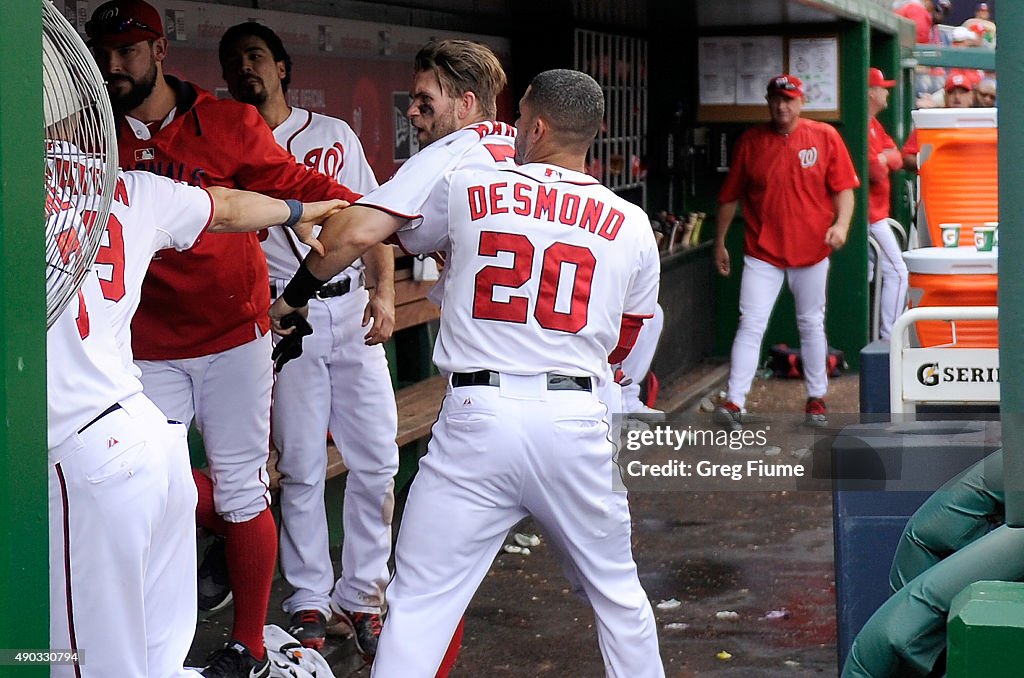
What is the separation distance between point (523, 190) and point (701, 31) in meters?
7.46

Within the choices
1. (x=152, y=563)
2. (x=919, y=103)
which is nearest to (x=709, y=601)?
(x=152, y=563)

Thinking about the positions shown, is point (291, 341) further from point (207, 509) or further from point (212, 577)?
point (212, 577)

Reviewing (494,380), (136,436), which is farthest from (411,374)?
(136,436)

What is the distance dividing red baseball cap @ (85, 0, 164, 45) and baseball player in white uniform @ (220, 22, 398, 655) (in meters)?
0.78

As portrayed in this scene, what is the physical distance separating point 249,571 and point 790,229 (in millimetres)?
4929

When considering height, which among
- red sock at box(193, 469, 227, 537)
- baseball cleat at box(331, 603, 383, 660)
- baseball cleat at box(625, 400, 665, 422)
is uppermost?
red sock at box(193, 469, 227, 537)

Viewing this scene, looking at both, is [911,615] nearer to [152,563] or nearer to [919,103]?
[152,563]

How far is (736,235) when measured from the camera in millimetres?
10664

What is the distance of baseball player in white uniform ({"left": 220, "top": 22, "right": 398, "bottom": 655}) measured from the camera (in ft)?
15.2

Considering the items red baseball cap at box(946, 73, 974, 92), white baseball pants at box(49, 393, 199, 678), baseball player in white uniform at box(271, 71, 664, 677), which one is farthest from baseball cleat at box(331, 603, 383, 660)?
red baseball cap at box(946, 73, 974, 92)

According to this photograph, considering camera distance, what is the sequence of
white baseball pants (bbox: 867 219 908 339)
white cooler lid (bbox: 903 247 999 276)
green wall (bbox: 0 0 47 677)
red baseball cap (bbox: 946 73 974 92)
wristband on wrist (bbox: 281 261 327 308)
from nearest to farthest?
green wall (bbox: 0 0 47 677), wristband on wrist (bbox: 281 261 327 308), white cooler lid (bbox: 903 247 999 276), white baseball pants (bbox: 867 219 908 339), red baseball cap (bbox: 946 73 974 92)

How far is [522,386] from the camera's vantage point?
3.38 metres

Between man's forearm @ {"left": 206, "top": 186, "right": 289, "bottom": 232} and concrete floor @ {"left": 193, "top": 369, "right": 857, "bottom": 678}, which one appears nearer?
man's forearm @ {"left": 206, "top": 186, "right": 289, "bottom": 232}

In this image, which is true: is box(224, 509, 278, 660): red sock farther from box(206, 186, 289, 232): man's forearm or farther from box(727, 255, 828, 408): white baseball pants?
box(727, 255, 828, 408): white baseball pants
